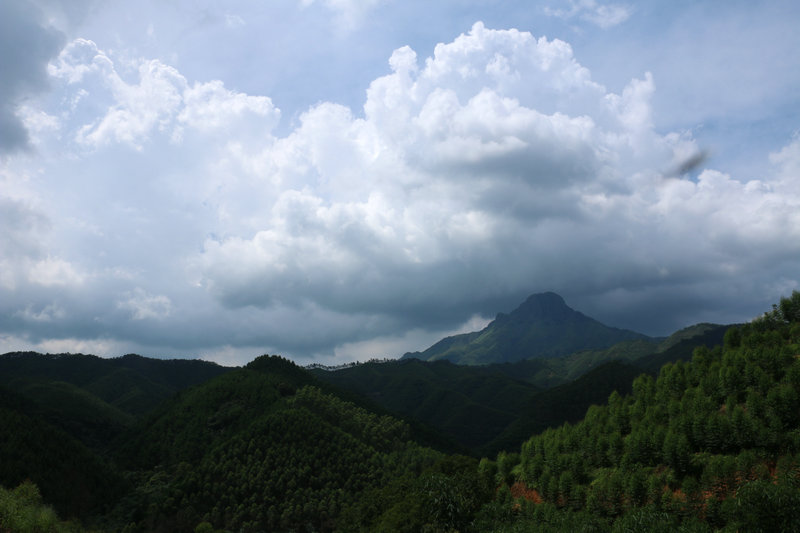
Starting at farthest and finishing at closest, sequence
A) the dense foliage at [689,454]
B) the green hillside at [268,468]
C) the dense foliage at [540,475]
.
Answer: the green hillside at [268,468] → the dense foliage at [540,475] → the dense foliage at [689,454]

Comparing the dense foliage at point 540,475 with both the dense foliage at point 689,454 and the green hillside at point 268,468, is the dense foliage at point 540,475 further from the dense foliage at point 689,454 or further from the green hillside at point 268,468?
the green hillside at point 268,468

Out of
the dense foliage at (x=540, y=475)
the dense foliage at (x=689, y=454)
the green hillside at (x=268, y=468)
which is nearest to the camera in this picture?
the dense foliage at (x=689, y=454)

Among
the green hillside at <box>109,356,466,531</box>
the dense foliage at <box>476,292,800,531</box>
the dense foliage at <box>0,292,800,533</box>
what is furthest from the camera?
the green hillside at <box>109,356,466,531</box>

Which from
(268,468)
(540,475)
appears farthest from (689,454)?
(268,468)

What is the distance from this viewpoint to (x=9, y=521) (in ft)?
183

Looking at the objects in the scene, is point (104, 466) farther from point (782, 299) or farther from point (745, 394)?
point (782, 299)

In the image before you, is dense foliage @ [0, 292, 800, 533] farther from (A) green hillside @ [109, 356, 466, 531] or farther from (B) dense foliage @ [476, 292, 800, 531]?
(A) green hillside @ [109, 356, 466, 531]

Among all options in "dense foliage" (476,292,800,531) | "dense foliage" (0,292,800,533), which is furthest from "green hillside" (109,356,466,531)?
"dense foliage" (476,292,800,531)

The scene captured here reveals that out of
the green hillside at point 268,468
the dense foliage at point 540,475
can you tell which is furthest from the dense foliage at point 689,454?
the green hillside at point 268,468

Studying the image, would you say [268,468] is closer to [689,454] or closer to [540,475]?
[540,475]

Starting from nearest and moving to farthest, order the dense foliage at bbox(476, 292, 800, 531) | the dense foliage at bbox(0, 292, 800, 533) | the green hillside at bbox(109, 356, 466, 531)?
the dense foliage at bbox(476, 292, 800, 531)
the dense foliage at bbox(0, 292, 800, 533)
the green hillside at bbox(109, 356, 466, 531)

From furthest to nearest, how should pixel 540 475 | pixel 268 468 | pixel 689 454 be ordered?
pixel 268 468 → pixel 540 475 → pixel 689 454

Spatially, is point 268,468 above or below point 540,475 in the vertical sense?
below

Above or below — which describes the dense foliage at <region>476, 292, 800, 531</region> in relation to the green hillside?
above
